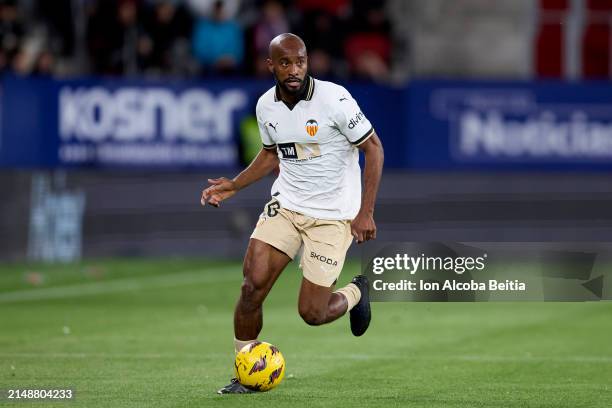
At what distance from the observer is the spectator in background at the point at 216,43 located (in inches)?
840

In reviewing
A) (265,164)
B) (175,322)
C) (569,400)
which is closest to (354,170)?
(265,164)

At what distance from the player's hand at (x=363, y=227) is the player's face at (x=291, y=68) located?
98 cm

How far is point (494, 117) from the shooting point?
69.6 feet

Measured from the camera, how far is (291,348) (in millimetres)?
12359

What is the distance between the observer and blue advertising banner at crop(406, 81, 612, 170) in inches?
835

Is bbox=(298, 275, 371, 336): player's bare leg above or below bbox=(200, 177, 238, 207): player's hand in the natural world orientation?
below

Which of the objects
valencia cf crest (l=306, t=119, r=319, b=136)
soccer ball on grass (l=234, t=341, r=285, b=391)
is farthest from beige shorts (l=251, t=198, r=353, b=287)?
soccer ball on grass (l=234, t=341, r=285, b=391)

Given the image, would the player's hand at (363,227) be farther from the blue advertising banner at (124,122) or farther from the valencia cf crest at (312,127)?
the blue advertising banner at (124,122)

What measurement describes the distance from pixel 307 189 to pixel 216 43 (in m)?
11.8

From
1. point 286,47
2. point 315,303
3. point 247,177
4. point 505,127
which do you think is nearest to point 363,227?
point 315,303

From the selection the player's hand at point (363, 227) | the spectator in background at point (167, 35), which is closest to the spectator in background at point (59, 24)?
the spectator in background at point (167, 35)

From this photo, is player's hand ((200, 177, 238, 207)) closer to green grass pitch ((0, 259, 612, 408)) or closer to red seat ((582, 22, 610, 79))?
green grass pitch ((0, 259, 612, 408))

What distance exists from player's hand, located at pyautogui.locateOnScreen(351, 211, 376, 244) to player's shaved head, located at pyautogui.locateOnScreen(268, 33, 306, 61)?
1.17 metres

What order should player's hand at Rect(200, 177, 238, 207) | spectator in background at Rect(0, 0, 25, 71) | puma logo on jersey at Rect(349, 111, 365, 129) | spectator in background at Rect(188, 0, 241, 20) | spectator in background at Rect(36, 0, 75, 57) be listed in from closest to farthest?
puma logo on jersey at Rect(349, 111, 365, 129)
player's hand at Rect(200, 177, 238, 207)
spectator in background at Rect(0, 0, 25, 71)
spectator in background at Rect(36, 0, 75, 57)
spectator in background at Rect(188, 0, 241, 20)
